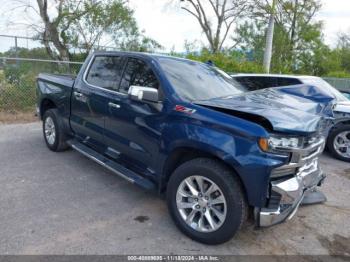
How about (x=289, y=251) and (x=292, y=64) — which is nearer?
(x=289, y=251)

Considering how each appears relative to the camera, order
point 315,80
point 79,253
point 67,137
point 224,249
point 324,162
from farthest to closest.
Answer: point 315,80 < point 324,162 < point 67,137 < point 224,249 < point 79,253

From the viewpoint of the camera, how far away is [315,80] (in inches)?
269

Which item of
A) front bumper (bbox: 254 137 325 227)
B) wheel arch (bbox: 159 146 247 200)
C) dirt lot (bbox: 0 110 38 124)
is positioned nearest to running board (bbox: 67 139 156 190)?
wheel arch (bbox: 159 146 247 200)

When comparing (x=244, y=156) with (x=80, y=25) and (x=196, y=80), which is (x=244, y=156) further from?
(x=80, y=25)

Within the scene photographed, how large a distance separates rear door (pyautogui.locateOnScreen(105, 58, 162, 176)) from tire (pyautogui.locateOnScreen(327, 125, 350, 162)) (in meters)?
4.70

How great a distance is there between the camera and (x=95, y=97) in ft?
14.1

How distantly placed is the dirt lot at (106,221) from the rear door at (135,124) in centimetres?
56

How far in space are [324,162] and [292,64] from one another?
22.4 meters

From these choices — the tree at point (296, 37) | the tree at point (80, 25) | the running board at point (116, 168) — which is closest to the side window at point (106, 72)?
the running board at point (116, 168)

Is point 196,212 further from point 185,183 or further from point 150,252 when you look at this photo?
point 150,252

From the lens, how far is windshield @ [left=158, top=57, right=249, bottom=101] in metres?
3.55

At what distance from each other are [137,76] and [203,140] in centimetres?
144

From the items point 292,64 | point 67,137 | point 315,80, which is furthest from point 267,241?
point 292,64

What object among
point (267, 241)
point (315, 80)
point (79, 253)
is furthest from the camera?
point (315, 80)
